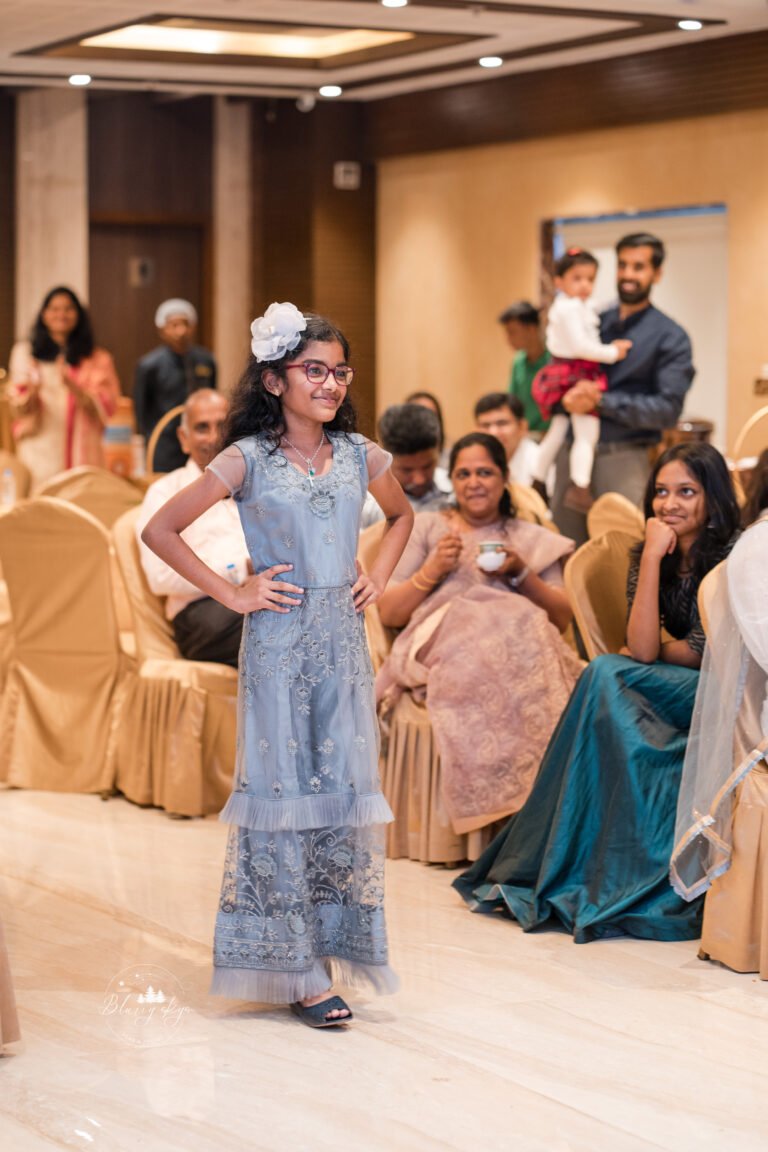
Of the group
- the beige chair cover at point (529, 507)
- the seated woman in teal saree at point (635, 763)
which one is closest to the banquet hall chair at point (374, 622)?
the beige chair cover at point (529, 507)

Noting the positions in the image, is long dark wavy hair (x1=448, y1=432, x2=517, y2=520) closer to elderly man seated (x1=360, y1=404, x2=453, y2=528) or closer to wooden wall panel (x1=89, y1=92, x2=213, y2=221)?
elderly man seated (x1=360, y1=404, x2=453, y2=528)

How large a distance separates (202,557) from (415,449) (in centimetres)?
76

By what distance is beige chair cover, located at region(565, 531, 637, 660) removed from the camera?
488cm

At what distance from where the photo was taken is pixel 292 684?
3762mm

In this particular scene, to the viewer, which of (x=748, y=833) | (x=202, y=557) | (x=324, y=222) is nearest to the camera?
(x=748, y=833)

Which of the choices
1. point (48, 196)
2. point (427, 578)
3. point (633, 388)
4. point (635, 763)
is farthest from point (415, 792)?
point (48, 196)

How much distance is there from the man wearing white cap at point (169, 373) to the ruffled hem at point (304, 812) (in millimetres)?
6164

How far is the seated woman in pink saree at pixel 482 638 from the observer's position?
500 centimetres

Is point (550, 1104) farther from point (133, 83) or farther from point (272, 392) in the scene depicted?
point (133, 83)

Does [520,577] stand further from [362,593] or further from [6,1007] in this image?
[6,1007]

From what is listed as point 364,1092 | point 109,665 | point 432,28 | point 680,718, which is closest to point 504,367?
point 432,28

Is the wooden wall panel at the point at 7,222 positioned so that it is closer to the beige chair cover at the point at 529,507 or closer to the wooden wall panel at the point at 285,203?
the wooden wall panel at the point at 285,203

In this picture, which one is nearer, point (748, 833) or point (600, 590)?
point (748, 833)

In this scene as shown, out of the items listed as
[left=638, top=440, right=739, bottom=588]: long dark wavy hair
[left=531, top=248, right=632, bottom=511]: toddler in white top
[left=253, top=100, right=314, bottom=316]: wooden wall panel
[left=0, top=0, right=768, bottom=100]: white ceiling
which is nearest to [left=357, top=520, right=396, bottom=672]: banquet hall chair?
[left=638, top=440, right=739, bottom=588]: long dark wavy hair
